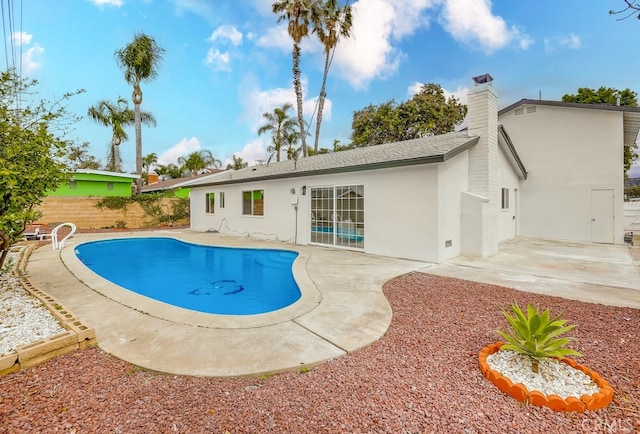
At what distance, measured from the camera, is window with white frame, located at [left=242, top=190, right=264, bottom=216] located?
45.9ft

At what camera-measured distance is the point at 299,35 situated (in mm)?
19062

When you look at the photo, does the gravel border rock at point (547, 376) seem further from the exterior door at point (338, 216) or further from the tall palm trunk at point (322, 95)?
the tall palm trunk at point (322, 95)

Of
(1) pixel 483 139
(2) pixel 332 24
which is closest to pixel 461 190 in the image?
(1) pixel 483 139

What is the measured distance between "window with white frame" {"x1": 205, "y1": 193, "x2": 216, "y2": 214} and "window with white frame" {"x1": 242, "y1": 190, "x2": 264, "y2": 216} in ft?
10.7

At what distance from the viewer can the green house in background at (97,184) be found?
21062 millimetres

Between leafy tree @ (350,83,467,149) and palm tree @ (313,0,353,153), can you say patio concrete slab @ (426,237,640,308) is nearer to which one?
leafy tree @ (350,83,467,149)

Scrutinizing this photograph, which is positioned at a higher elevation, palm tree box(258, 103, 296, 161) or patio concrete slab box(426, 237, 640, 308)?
palm tree box(258, 103, 296, 161)

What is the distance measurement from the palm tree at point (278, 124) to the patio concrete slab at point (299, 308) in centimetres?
1992

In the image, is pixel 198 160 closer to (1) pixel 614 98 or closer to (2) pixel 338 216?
(2) pixel 338 216

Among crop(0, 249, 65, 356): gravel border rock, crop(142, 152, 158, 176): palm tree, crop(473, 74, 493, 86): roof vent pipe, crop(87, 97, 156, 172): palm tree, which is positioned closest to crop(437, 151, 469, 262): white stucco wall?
crop(473, 74, 493, 86): roof vent pipe

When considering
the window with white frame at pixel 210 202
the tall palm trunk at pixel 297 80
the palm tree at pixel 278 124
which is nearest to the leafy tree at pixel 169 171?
the palm tree at pixel 278 124

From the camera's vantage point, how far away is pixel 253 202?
47.5 feet

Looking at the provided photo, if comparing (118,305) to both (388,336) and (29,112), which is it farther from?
(388,336)

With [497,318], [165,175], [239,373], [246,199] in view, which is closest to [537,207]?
[497,318]
